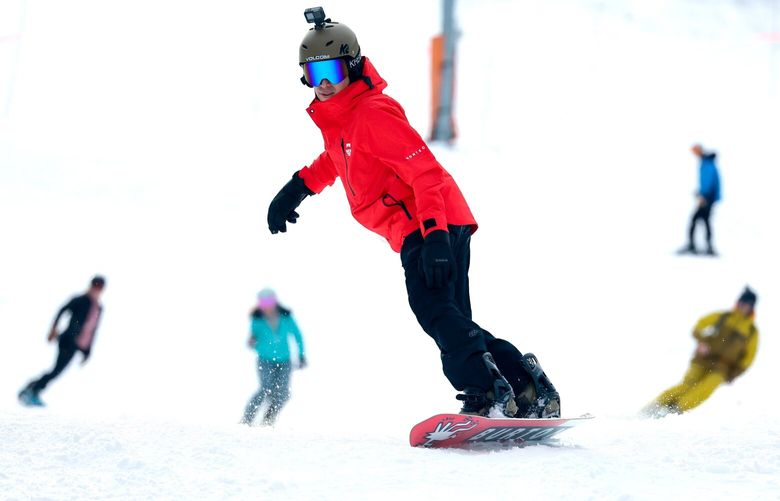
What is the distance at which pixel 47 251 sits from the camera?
9.96 meters

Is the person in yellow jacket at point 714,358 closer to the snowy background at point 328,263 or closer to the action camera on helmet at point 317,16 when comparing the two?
the snowy background at point 328,263

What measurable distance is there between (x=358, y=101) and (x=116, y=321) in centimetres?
600

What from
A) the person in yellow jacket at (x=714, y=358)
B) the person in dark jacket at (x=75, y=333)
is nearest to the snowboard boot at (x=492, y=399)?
the person in yellow jacket at (x=714, y=358)

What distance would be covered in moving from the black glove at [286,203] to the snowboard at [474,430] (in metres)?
1.27

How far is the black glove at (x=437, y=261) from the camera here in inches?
134

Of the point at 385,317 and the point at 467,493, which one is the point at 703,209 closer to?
the point at 385,317

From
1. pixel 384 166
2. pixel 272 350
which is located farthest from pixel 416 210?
pixel 272 350

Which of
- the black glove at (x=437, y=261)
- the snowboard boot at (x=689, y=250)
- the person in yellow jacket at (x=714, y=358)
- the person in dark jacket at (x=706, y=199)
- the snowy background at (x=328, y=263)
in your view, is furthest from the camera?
the snowboard boot at (x=689, y=250)

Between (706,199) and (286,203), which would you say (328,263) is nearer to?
(706,199)

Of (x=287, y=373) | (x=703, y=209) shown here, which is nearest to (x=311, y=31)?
(x=287, y=373)

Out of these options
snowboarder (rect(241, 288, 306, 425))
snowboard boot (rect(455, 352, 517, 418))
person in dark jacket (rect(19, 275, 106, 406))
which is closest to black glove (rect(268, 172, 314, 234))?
snowboard boot (rect(455, 352, 517, 418))

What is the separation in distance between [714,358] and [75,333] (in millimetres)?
4844

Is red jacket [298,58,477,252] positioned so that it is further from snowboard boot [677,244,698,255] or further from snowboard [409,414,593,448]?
snowboard boot [677,244,698,255]

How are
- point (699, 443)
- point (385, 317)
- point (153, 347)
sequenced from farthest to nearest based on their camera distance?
1. point (385, 317)
2. point (153, 347)
3. point (699, 443)
